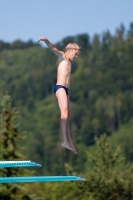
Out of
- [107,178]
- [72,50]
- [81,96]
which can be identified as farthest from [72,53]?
[81,96]

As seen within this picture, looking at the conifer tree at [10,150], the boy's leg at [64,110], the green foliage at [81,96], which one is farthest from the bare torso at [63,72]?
the green foliage at [81,96]

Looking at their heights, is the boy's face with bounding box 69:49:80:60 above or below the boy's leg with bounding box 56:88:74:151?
above

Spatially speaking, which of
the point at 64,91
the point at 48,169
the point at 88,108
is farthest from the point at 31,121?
the point at 64,91

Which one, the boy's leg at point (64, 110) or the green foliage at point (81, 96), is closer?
the boy's leg at point (64, 110)

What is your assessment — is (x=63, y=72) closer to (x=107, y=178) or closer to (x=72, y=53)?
(x=72, y=53)

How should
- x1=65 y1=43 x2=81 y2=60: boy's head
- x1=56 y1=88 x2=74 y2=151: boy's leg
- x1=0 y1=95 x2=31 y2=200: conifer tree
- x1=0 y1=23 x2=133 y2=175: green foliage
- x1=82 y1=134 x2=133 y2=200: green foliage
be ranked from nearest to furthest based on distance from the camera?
x1=56 y1=88 x2=74 y2=151: boy's leg, x1=65 y1=43 x2=81 y2=60: boy's head, x1=0 y1=95 x2=31 y2=200: conifer tree, x1=82 y1=134 x2=133 y2=200: green foliage, x1=0 y1=23 x2=133 y2=175: green foliage

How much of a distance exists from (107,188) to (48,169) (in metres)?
87.1

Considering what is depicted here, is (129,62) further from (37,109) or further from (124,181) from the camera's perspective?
(124,181)

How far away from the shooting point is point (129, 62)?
474 ft

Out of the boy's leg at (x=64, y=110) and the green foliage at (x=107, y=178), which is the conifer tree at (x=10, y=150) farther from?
the boy's leg at (x=64, y=110)

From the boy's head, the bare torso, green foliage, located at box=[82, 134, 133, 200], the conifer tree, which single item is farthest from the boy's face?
green foliage, located at box=[82, 134, 133, 200]

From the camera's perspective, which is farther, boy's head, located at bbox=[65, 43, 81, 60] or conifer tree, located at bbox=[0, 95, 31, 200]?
conifer tree, located at bbox=[0, 95, 31, 200]

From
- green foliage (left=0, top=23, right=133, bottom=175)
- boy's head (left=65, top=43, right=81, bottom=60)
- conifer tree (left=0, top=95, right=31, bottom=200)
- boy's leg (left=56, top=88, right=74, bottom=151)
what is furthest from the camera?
green foliage (left=0, top=23, right=133, bottom=175)

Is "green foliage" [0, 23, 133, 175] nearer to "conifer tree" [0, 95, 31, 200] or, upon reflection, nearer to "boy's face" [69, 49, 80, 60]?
"conifer tree" [0, 95, 31, 200]
